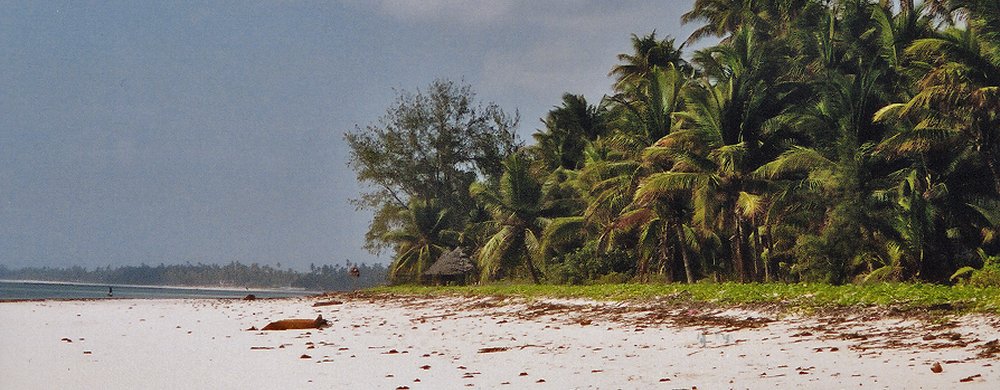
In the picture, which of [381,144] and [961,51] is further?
[381,144]

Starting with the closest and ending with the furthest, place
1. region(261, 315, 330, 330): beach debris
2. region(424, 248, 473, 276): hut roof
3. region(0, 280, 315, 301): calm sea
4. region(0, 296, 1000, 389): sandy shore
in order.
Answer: region(0, 296, 1000, 389): sandy shore < region(261, 315, 330, 330): beach debris < region(424, 248, 473, 276): hut roof < region(0, 280, 315, 301): calm sea

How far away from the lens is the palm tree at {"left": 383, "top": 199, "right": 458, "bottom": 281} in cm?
3975

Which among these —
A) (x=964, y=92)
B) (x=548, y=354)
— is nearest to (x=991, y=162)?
(x=964, y=92)

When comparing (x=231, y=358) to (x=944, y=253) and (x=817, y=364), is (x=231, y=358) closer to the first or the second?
(x=817, y=364)

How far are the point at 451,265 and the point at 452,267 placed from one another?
0.52 ft

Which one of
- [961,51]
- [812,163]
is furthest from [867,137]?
[961,51]

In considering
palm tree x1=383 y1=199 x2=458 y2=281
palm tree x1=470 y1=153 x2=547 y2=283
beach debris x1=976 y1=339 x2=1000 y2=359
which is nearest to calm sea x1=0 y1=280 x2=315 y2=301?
palm tree x1=383 y1=199 x2=458 y2=281

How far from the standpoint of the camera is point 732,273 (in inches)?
1090

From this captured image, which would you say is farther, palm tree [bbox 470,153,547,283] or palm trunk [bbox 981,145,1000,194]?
palm tree [bbox 470,153,547,283]

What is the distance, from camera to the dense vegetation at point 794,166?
19.7 meters

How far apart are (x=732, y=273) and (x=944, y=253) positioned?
829 centimetres

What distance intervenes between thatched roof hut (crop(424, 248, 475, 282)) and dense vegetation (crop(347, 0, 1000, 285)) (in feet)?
5.04

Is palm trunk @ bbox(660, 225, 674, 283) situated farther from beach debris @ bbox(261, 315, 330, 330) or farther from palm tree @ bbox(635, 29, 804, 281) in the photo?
beach debris @ bbox(261, 315, 330, 330)

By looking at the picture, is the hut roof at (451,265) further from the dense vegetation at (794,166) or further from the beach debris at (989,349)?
the beach debris at (989,349)
